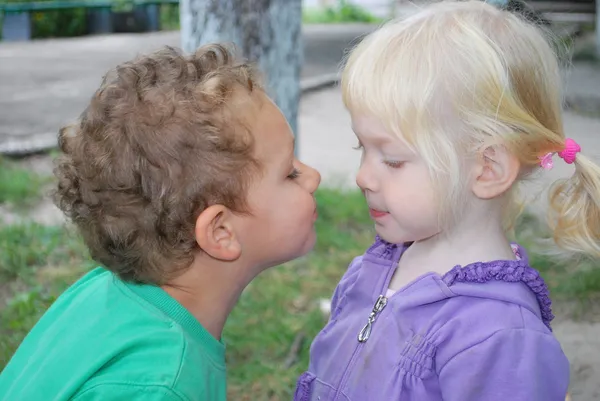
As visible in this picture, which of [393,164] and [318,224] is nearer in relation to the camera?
[393,164]

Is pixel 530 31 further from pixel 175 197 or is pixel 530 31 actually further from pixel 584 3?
pixel 584 3

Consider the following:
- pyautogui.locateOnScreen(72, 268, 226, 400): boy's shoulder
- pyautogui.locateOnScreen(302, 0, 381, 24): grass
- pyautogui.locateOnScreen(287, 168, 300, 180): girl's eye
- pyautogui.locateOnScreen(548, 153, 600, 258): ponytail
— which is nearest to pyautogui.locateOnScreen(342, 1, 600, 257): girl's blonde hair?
pyautogui.locateOnScreen(548, 153, 600, 258): ponytail

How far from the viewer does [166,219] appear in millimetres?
1803

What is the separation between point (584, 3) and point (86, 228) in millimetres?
13238

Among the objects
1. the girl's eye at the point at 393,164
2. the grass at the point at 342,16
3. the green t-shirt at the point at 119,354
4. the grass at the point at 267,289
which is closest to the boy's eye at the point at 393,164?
the girl's eye at the point at 393,164

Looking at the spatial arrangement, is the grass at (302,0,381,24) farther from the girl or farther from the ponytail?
the girl

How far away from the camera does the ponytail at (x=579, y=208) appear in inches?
73.9

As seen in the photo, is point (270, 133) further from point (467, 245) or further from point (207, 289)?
point (467, 245)

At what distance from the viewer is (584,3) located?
44.7 feet

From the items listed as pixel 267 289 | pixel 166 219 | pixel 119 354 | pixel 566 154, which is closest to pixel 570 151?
pixel 566 154

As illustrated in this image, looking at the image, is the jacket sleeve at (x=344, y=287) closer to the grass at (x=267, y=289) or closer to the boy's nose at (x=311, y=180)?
the boy's nose at (x=311, y=180)

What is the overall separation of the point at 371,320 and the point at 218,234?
0.41m

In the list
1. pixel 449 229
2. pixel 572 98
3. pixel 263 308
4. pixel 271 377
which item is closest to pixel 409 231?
pixel 449 229

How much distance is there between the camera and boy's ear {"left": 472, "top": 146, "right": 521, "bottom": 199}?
1764 mm
